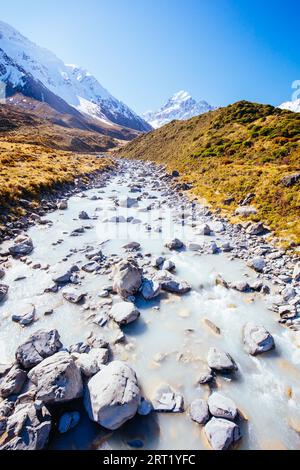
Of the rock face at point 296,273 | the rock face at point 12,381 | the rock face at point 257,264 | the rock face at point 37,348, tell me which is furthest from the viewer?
the rock face at point 257,264

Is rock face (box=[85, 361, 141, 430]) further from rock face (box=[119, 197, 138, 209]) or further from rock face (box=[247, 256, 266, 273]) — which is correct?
rock face (box=[119, 197, 138, 209])

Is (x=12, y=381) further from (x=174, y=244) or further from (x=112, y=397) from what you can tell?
(x=174, y=244)

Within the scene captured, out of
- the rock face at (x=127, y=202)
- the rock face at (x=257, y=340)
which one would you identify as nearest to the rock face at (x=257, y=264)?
the rock face at (x=257, y=340)

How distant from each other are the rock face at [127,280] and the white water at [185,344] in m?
0.61

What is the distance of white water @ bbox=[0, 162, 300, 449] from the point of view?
5703 millimetres

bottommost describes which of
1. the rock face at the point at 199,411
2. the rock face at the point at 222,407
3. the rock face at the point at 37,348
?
the rock face at the point at 199,411

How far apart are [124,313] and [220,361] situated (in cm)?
358

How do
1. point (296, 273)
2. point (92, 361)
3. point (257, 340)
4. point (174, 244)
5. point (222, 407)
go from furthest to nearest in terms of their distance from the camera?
point (174, 244) < point (296, 273) < point (257, 340) < point (92, 361) < point (222, 407)

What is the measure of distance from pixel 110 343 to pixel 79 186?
28.7 metres

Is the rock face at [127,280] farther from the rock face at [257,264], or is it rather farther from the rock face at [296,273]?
the rock face at [296,273]

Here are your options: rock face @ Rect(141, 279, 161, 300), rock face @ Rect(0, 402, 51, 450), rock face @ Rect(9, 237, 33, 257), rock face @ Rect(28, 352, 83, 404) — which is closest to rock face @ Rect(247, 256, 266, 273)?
rock face @ Rect(141, 279, 161, 300)

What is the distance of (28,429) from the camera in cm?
516

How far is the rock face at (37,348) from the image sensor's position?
22.5ft

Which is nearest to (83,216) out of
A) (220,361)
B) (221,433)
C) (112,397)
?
(220,361)
